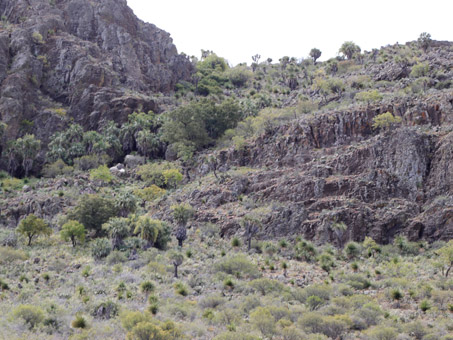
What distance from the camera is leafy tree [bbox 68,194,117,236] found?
1923 inches

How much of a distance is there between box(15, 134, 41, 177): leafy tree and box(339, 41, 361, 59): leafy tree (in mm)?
74078

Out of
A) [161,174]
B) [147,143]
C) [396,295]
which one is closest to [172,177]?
[161,174]

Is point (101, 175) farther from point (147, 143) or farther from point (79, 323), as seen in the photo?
point (79, 323)

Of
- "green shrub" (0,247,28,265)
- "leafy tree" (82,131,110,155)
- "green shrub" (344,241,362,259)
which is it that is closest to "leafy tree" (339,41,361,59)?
"leafy tree" (82,131,110,155)

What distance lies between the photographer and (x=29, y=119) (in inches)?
3039

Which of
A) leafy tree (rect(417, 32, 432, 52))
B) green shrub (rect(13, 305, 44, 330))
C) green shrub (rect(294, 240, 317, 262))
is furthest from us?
leafy tree (rect(417, 32, 432, 52))

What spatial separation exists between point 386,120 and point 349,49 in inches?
2366

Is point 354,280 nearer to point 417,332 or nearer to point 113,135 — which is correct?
point 417,332

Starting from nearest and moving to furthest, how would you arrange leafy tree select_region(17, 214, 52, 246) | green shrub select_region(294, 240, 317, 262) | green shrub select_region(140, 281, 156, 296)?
1. green shrub select_region(140, 281, 156, 296)
2. green shrub select_region(294, 240, 317, 262)
3. leafy tree select_region(17, 214, 52, 246)

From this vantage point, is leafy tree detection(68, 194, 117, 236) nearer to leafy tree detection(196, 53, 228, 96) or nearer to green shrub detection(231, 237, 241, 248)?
green shrub detection(231, 237, 241, 248)

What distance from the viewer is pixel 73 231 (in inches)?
1788

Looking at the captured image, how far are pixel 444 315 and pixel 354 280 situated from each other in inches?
322

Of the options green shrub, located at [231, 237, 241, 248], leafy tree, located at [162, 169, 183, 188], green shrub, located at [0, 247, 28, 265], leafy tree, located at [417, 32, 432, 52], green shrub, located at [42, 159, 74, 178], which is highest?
leafy tree, located at [417, 32, 432, 52]

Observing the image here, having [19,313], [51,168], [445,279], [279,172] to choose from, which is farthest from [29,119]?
[445,279]
